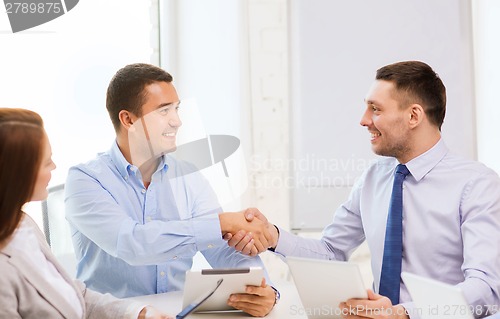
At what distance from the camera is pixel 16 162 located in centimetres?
121

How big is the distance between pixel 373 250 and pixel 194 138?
1473 mm

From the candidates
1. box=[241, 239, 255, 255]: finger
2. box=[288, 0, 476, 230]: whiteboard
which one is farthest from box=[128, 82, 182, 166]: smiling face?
box=[288, 0, 476, 230]: whiteboard

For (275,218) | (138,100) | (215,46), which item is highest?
(215,46)

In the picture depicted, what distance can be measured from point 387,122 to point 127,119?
2.66 ft

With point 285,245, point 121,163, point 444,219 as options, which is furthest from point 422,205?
point 121,163

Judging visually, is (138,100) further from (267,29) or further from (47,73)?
(267,29)

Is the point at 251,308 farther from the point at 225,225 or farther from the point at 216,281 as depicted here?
the point at 225,225

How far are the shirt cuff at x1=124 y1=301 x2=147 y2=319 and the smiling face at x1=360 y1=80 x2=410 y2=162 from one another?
863mm

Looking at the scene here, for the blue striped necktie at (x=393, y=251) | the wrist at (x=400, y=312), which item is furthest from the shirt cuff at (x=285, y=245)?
the wrist at (x=400, y=312)

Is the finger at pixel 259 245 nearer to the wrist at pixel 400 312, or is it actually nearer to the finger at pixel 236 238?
the finger at pixel 236 238

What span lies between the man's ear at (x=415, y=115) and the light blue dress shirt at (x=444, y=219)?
95 mm

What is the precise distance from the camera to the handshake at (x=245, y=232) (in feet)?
6.31

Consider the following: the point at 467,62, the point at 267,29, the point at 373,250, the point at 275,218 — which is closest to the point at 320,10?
the point at 267,29

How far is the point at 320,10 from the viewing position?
3127mm
